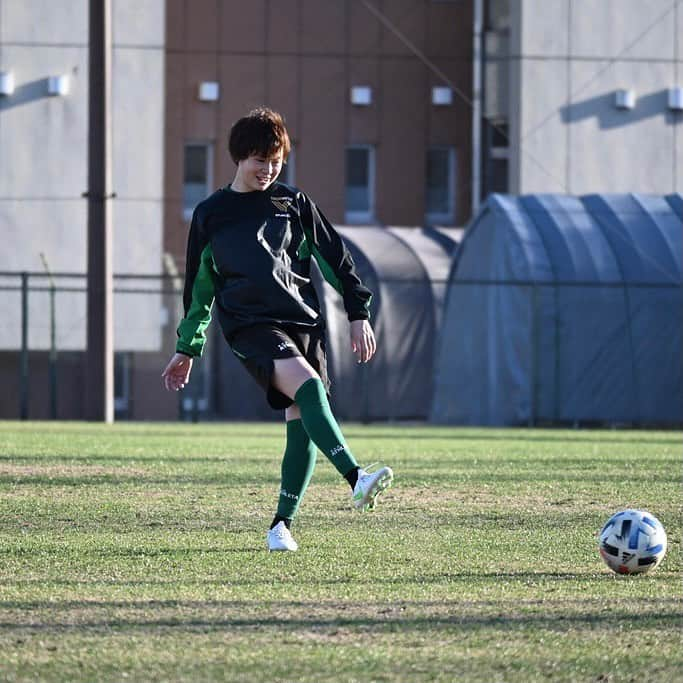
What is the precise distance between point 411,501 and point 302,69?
987 inches

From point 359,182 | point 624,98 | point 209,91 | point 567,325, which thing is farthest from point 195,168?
point 567,325

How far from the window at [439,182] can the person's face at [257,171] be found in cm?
2788

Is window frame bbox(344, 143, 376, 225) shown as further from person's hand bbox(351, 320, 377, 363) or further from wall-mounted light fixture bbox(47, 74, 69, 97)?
person's hand bbox(351, 320, 377, 363)

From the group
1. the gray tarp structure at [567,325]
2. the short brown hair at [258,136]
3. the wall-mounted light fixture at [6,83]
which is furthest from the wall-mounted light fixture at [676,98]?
the short brown hair at [258,136]

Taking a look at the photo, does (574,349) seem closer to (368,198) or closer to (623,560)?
(368,198)

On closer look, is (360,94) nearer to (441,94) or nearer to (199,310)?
(441,94)

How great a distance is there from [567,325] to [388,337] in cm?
425

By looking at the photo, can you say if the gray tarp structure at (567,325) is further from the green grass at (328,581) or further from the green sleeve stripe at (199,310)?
the green sleeve stripe at (199,310)

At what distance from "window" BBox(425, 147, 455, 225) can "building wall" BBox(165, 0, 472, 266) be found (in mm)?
286

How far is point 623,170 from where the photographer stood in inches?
1309

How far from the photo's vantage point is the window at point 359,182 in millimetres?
34250

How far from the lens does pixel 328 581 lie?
5699mm

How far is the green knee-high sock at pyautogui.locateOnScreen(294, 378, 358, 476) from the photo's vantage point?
6492 mm

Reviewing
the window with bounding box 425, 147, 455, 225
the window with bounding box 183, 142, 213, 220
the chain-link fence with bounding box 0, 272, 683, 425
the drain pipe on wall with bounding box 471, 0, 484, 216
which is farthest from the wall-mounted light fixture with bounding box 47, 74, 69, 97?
the drain pipe on wall with bounding box 471, 0, 484, 216
